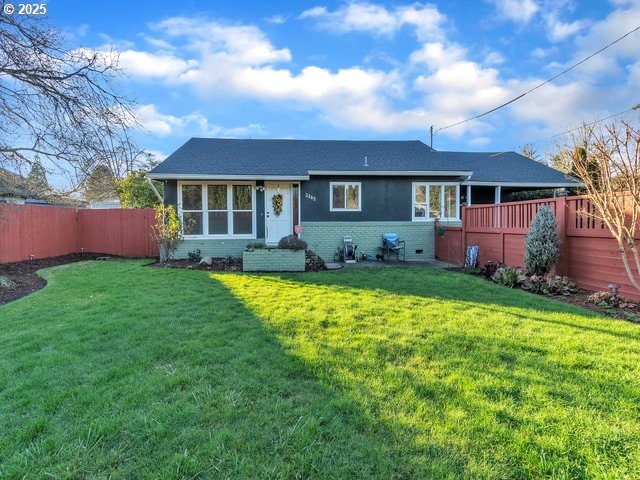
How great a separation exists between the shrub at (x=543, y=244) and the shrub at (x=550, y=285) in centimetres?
27

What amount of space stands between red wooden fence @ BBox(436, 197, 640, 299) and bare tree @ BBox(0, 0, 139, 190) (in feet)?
28.1

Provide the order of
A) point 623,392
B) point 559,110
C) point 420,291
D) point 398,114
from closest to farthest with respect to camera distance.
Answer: point 623,392 < point 420,291 < point 559,110 < point 398,114

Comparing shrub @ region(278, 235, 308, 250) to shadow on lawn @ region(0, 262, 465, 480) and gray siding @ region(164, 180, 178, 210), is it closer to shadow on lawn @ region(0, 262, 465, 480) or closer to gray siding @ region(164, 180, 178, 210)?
gray siding @ region(164, 180, 178, 210)

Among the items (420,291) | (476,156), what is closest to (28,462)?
(420,291)

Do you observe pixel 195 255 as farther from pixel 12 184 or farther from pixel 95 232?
pixel 95 232

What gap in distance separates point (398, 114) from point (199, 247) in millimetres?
13573

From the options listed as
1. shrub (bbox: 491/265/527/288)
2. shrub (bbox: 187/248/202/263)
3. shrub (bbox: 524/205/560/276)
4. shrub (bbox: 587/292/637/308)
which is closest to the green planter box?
shrub (bbox: 187/248/202/263)

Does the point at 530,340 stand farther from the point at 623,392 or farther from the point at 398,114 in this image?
the point at 398,114

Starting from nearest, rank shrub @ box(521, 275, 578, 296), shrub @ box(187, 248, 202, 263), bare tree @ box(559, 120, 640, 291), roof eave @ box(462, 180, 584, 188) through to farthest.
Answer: bare tree @ box(559, 120, 640, 291), shrub @ box(521, 275, 578, 296), shrub @ box(187, 248, 202, 263), roof eave @ box(462, 180, 584, 188)

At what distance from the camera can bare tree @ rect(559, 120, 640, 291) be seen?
5.20 meters

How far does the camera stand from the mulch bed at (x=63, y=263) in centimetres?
508

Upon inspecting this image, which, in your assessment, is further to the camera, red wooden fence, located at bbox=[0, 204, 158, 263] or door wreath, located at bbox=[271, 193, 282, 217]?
red wooden fence, located at bbox=[0, 204, 158, 263]

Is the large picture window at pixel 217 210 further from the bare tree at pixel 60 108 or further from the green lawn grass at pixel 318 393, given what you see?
the green lawn grass at pixel 318 393

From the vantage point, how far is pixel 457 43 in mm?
11883
